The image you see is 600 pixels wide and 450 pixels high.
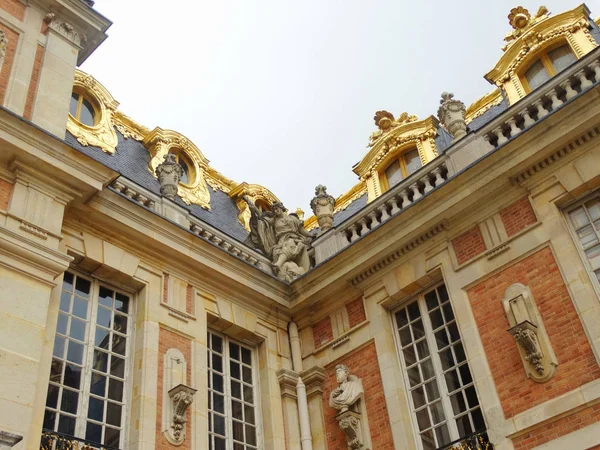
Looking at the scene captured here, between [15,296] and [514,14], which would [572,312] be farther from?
[514,14]

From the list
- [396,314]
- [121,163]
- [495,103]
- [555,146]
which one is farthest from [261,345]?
[495,103]

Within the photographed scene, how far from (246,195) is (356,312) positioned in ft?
A: 17.3

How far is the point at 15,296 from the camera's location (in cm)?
→ 817

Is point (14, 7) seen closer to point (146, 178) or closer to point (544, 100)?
point (146, 178)

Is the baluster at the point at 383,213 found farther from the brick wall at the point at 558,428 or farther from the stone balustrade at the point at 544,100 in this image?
the brick wall at the point at 558,428

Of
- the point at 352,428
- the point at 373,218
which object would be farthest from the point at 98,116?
the point at 352,428

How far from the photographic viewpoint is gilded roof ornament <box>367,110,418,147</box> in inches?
603

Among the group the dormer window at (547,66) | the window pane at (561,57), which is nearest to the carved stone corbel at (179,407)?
the dormer window at (547,66)

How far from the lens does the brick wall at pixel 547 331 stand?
8.77 m

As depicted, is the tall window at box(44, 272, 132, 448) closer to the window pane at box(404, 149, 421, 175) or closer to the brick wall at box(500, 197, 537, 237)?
the brick wall at box(500, 197, 537, 237)

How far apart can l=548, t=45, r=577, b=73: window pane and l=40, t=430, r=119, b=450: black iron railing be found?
9835mm

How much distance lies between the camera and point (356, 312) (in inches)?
463

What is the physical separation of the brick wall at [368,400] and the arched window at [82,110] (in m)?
6.28

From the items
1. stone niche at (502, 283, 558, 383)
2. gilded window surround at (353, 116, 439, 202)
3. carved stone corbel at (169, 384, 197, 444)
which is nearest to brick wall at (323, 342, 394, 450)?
stone niche at (502, 283, 558, 383)
